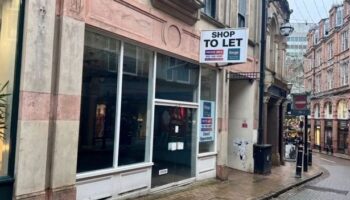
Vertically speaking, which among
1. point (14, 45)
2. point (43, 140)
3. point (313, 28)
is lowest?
point (43, 140)

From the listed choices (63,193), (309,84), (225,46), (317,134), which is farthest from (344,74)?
(63,193)

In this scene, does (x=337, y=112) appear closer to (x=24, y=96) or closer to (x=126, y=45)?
(x=126, y=45)

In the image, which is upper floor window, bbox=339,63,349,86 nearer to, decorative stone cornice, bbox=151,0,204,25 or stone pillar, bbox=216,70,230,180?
stone pillar, bbox=216,70,230,180

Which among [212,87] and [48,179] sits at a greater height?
[212,87]

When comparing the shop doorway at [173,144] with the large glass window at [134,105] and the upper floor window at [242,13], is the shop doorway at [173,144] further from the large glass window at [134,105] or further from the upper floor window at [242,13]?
the upper floor window at [242,13]

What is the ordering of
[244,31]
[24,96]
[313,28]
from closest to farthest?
1. [24,96]
2. [244,31]
3. [313,28]

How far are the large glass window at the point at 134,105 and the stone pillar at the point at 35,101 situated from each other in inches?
96.0

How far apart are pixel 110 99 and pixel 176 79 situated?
9.92 feet

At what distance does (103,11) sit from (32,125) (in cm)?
279

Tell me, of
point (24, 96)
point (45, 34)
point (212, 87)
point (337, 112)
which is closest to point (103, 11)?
point (45, 34)

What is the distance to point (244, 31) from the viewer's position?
11203mm

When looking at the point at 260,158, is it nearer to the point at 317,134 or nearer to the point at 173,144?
the point at 173,144

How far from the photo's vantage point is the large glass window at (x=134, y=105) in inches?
365

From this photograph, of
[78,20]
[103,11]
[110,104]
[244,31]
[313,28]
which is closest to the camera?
[78,20]
